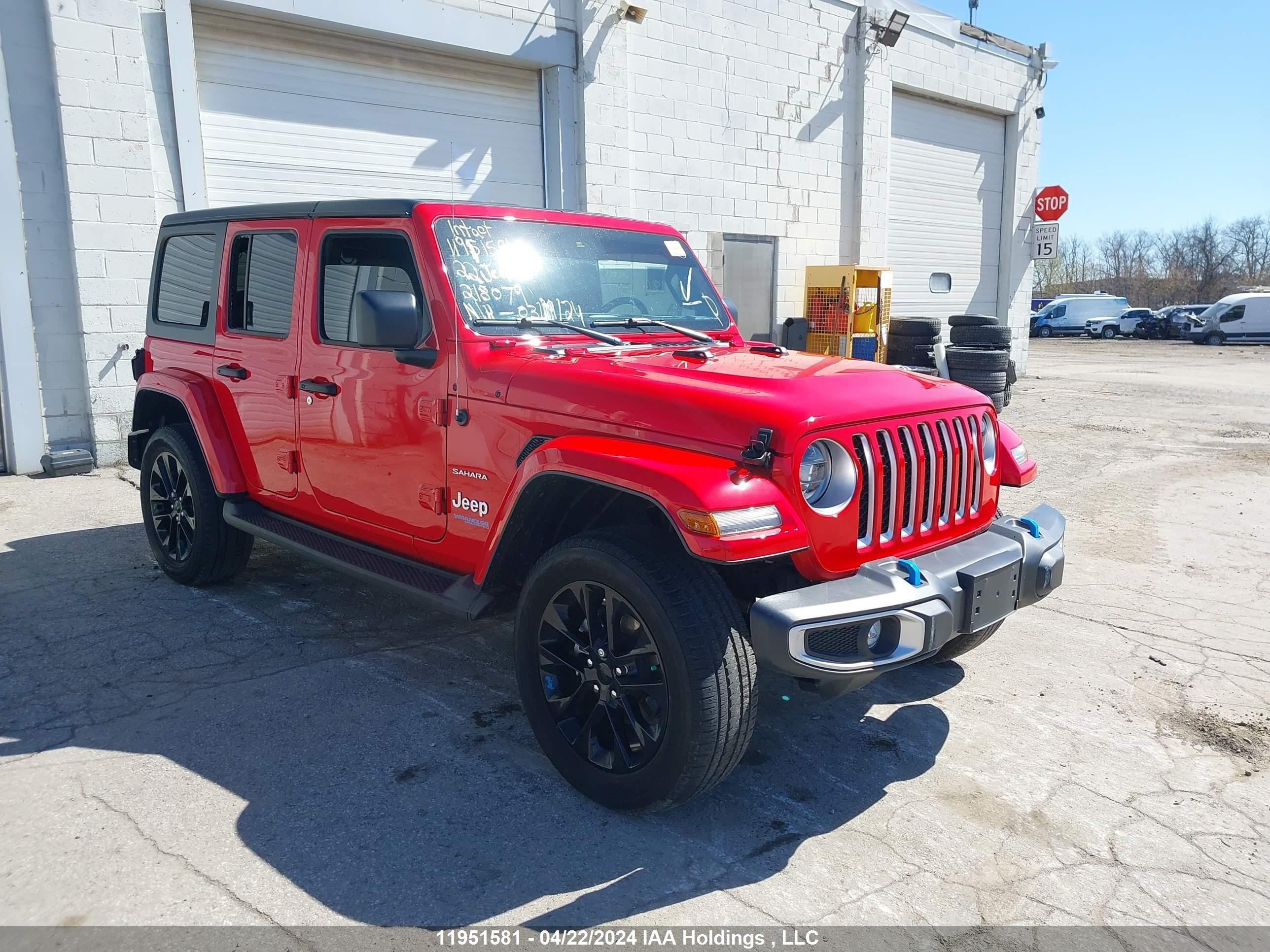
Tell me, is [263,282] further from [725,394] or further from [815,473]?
[815,473]

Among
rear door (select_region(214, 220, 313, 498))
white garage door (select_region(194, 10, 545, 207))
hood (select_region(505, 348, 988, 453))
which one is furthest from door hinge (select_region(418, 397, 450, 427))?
white garage door (select_region(194, 10, 545, 207))

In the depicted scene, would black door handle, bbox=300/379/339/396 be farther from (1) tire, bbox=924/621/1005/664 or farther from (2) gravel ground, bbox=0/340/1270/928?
(1) tire, bbox=924/621/1005/664

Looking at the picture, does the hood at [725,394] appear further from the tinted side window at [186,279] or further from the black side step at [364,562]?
the tinted side window at [186,279]

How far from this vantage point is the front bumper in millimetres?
2607

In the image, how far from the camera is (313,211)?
4234mm

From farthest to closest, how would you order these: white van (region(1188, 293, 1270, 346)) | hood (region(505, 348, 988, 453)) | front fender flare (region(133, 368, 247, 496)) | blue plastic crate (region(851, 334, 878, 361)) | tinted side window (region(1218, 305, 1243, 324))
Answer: tinted side window (region(1218, 305, 1243, 324))
white van (region(1188, 293, 1270, 346))
blue plastic crate (region(851, 334, 878, 361))
front fender flare (region(133, 368, 247, 496))
hood (region(505, 348, 988, 453))

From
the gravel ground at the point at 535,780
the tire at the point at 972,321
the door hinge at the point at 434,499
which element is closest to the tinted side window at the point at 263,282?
the door hinge at the point at 434,499

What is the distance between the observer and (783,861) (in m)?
2.78

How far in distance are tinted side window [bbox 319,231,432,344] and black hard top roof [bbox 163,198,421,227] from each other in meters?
0.08

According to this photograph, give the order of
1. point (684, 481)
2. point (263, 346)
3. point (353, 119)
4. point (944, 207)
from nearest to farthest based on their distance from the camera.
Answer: point (684, 481)
point (263, 346)
point (353, 119)
point (944, 207)

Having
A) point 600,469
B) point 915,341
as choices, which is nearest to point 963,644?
point 600,469

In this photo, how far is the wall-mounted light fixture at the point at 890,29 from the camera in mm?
14508

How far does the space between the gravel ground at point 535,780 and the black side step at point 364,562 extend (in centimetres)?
51

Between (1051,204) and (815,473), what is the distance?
18.1m
